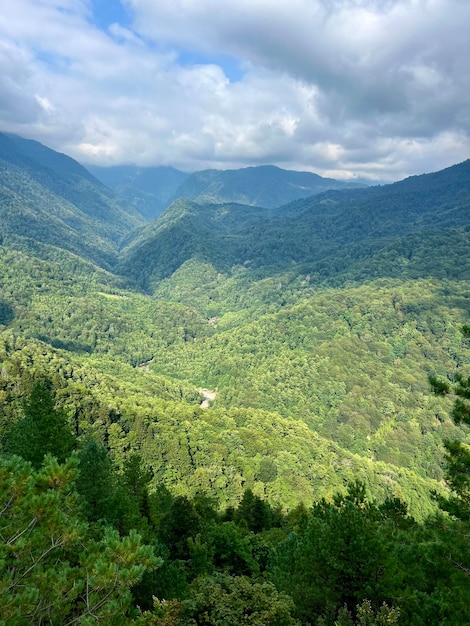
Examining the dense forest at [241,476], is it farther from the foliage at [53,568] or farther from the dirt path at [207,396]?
the dirt path at [207,396]

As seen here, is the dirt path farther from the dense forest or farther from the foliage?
the foliage

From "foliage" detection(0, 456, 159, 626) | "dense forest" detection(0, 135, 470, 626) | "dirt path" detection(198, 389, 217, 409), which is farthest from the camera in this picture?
"dirt path" detection(198, 389, 217, 409)

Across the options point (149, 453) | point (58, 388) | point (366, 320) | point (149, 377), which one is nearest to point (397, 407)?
point (366, 320)

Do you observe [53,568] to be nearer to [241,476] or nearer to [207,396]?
[241,476]

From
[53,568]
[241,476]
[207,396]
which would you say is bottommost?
[207,396]

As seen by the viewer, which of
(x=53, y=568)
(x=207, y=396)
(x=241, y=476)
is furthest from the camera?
(x=207, y=396)

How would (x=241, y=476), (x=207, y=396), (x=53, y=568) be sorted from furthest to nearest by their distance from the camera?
1. (x=207, y=396)
2. (x=241, y=476)
3. (x=53, y=568)

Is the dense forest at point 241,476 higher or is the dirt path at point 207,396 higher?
the dense forest at point 241,476

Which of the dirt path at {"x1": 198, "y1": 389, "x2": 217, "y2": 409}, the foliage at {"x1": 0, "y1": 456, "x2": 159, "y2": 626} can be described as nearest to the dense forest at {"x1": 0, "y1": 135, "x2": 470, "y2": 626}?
the foliage at {"x1": 0, "y1": 456, "x2": 159, "y2": 626}

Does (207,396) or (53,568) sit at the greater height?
(53,568)

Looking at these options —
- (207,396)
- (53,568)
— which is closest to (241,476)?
(53,568)

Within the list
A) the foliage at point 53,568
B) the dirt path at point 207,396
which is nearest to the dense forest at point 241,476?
the foliage at point 53,568
